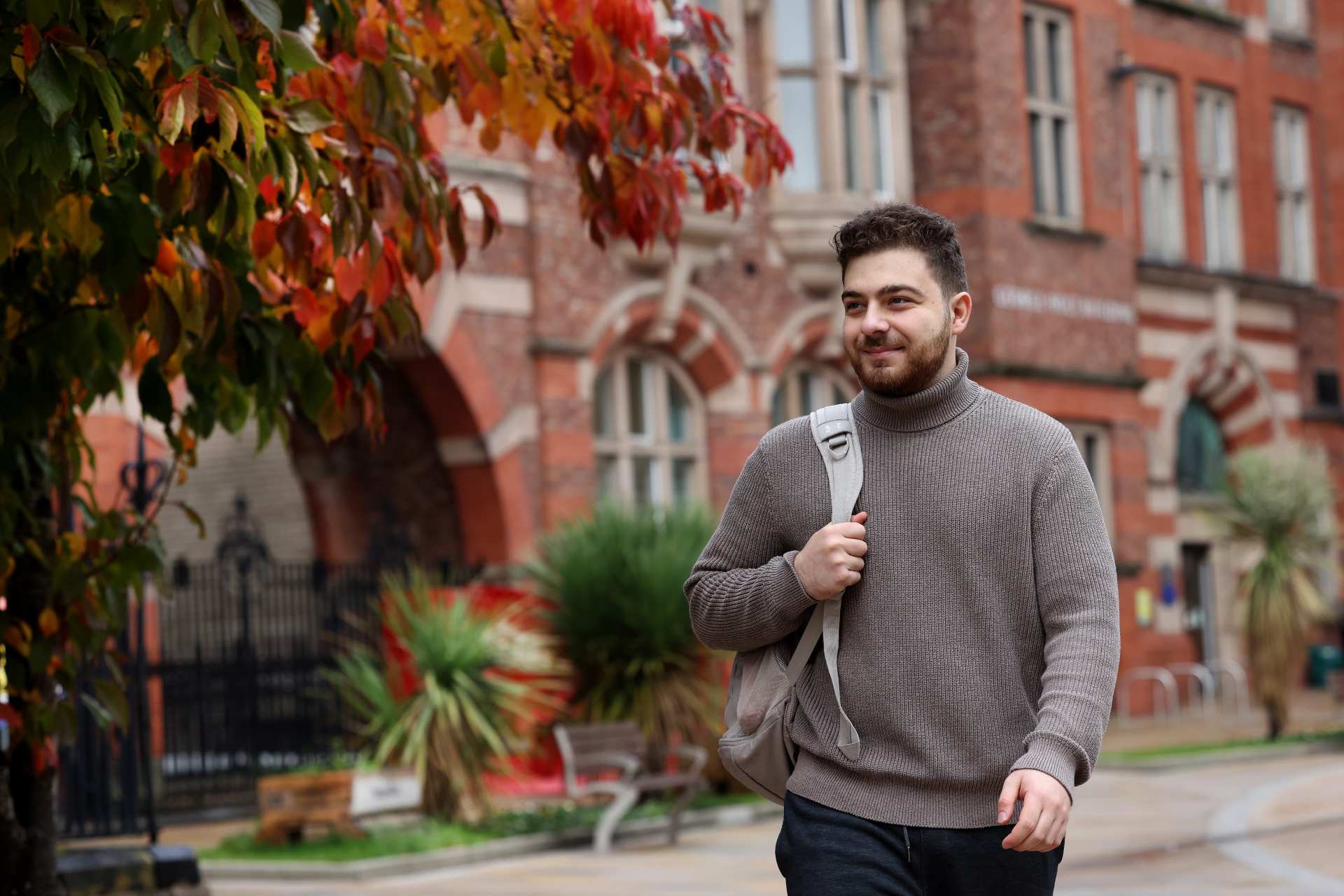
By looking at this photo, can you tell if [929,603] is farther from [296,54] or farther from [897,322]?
[296,54]

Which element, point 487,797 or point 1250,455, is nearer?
point 487,797

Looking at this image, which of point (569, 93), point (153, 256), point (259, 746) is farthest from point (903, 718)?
point (259, 746)

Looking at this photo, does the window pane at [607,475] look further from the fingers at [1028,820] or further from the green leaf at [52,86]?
the fingers at [1028,820]

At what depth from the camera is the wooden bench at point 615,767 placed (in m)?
13.5

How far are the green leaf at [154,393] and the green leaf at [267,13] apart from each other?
1.50 metres

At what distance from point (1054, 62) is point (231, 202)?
2169 centimetres

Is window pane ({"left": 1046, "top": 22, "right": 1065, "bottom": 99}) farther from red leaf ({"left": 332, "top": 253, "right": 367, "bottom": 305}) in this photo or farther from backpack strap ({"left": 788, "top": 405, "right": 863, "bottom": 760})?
backpack strap ({"left": 788, "top": 405, "right": 863, "bottom": 760})

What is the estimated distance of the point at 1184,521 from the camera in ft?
88.2

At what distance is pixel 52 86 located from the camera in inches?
144

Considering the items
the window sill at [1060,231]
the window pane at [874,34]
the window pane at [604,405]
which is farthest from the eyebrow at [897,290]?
the window sill at [1060,231]

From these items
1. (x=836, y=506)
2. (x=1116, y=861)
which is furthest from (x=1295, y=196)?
(x=836, y=506)

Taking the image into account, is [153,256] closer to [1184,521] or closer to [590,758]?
[590,758]

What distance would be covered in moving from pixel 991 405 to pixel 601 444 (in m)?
16.8

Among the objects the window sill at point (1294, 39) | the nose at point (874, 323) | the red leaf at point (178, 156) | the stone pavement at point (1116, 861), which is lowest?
the stone pavement at point (1116, 861)
